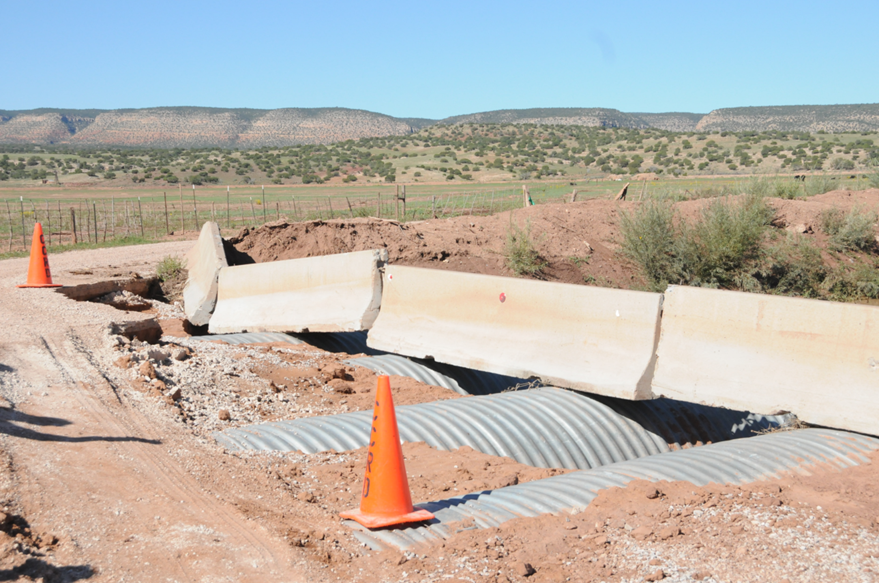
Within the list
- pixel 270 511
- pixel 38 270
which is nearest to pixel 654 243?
pixel 38 270

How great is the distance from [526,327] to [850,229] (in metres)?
11.8

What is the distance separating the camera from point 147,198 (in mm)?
49594

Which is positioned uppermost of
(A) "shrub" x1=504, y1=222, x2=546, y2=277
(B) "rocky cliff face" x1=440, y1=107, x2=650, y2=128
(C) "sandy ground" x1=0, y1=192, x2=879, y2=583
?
(B) "rocky cliff face" x1=440, y1=107, x2=650, y2=128

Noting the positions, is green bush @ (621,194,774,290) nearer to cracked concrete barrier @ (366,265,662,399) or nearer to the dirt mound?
the dirt mound

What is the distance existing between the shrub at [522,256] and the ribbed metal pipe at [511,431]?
24.5ft

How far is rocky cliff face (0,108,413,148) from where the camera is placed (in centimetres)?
14500

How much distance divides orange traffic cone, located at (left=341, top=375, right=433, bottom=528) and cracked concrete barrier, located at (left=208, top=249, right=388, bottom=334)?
15.4ft

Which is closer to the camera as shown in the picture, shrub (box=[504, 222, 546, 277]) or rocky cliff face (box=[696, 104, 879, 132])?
shrub (box=[504, 222, 546, 277])

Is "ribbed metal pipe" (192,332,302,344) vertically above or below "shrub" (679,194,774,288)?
below

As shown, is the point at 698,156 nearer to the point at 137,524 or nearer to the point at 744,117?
the point at 744,117

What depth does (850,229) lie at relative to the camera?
643 inches

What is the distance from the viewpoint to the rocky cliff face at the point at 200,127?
476ft

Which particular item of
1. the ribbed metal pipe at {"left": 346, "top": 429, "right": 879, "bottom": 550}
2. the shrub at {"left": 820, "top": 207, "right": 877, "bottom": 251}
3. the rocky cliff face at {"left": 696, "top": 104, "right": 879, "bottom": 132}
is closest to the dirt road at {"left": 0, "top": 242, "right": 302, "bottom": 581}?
the ribbed metal pipe at {"left": 346, "top": 429, "right": 879, "bottom": 550}

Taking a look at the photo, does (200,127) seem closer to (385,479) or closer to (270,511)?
(270,511)
